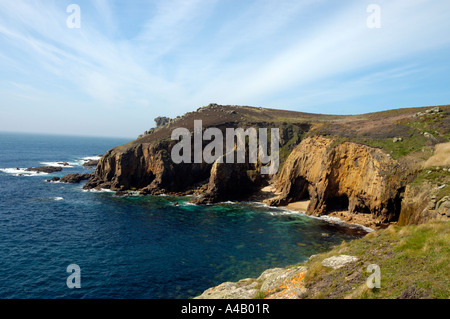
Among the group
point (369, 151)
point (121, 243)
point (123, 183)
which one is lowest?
point (121, 243)

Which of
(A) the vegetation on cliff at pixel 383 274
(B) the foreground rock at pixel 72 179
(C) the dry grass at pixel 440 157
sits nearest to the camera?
(A) the vegetation on cliff at pixel 383 274

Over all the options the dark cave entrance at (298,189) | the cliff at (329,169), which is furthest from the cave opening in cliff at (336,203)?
the dark cave entrance at (298,189)

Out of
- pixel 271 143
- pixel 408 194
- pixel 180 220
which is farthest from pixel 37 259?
pixel 271 143

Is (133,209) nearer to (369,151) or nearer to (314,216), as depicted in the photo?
(314,216)

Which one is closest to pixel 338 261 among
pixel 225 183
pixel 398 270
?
pixel 398 270

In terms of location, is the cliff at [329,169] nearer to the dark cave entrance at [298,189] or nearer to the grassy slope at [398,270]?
the dark cave entrance at [298,189]

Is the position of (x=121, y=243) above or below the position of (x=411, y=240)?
below

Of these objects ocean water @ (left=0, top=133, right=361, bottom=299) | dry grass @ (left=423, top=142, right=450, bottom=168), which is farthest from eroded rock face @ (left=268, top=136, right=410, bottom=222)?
ocean water @ (left=0, top=133, right=361, bottom=299)
